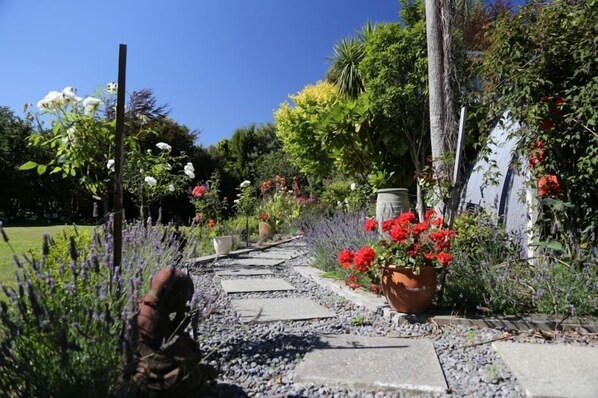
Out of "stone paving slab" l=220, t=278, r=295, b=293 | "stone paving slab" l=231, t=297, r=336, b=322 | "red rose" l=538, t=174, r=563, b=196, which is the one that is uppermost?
"red rose" l=538, t=174, r=563, b=196

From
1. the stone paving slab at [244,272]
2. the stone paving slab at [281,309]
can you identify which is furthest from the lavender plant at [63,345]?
the stone paving slab at [244,272]

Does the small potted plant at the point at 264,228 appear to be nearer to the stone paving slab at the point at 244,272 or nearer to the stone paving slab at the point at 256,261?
the stone paving slab at the point at 256,261

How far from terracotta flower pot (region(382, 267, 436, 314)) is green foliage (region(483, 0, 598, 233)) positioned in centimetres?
140

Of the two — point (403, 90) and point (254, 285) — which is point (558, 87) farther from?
point (403, 90)

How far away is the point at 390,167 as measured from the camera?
809 centimetres

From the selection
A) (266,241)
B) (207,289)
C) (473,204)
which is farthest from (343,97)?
(207,289)

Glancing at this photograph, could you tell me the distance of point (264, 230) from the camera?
28.6 feet

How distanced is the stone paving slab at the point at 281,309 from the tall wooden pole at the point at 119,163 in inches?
50.1

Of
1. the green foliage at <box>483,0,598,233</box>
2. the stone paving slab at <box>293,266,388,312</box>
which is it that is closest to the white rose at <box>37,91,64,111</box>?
the stone paving slab at <box>293,266,388,312</box>

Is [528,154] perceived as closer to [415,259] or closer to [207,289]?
[415,259]

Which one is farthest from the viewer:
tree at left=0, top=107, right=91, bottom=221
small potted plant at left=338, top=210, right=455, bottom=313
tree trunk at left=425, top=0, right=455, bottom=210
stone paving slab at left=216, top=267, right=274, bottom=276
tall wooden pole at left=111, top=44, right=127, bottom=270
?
tree at left=0, top=107, right=91, bottom=221

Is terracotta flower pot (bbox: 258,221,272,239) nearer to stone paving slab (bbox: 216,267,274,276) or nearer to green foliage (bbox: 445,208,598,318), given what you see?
stone paving slab (bbox: 216,267,274,276)

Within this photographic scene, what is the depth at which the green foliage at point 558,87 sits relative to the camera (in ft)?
10.5

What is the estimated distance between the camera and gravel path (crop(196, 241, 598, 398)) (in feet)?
6.33
